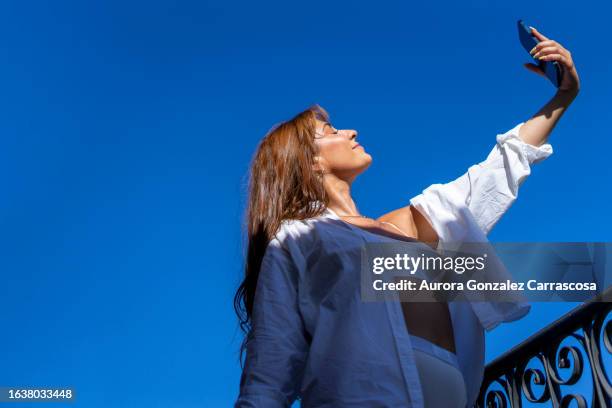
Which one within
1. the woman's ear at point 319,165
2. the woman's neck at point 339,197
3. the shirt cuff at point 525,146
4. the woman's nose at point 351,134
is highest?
the woman's nose at point 351,134

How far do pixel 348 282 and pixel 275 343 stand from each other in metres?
0.27

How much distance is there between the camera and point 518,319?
1.83m

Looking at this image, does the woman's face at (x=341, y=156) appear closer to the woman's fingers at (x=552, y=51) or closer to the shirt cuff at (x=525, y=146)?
the shirt cuff at (x=525, y=146)

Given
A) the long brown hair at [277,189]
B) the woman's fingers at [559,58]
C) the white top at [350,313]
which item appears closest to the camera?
the white top at [350,313]

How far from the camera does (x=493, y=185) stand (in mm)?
1978

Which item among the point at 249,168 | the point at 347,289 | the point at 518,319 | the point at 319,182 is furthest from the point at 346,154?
the point at 518,319

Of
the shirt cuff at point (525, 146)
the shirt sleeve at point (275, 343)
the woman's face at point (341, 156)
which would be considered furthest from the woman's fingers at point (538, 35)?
the shirt sleeve at point (275, 343)

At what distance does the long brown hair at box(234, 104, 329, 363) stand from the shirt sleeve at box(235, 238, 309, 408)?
0.72ft

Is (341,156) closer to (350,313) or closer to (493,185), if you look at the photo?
(493,185)

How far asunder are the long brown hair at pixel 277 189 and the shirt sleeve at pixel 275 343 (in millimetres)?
218

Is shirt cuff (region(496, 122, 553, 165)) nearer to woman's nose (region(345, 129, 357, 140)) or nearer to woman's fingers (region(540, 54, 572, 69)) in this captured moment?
woman's fingers (region(540, 54, 572, 69))

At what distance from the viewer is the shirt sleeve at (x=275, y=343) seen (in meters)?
1.62

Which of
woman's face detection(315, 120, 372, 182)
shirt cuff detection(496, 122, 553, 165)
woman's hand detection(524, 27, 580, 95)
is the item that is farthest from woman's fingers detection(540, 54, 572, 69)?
woman's face detection(315, 120, 372, 182)

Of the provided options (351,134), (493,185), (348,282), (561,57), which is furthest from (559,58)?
(348,282)
